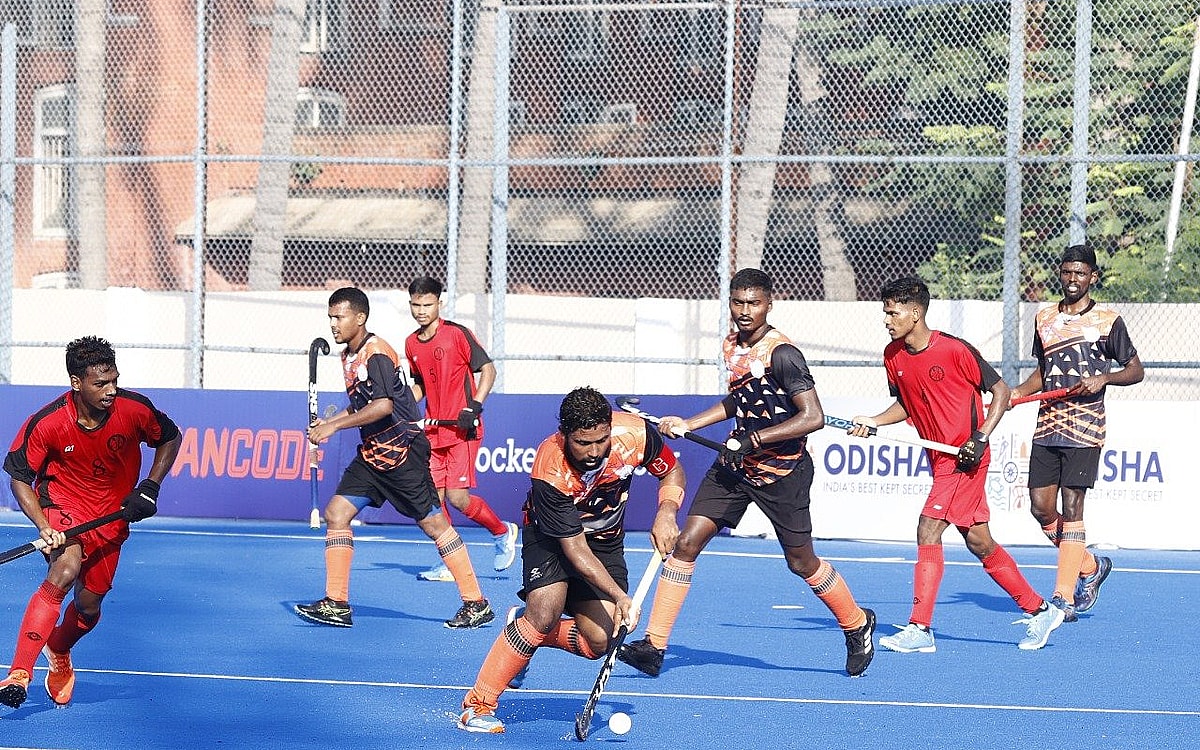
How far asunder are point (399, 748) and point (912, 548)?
295 inches

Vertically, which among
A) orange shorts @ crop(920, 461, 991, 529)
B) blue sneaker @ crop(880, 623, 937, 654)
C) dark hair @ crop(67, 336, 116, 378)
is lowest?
blue sneaker @ crop(880, 623, 937, 654)

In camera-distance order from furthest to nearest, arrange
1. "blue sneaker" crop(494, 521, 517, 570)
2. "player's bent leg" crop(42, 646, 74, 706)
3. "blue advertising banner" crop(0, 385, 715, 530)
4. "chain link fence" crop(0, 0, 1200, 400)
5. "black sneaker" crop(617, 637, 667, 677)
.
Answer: "chain link fence" crop(0, 0, 1200, 400)
"blue advertising banner" crop(0, 385, 715, 530)
"blue sneaker" crop(494, 521, 517, 570)
"black sneaker" crop(617, 637, 667, 677)
"player's bent leg" crop(42, 646, 74, 706)

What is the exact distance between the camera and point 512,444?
14055mm

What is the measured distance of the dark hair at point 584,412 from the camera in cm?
610

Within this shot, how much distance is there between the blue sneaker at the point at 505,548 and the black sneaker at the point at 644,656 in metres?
3.84

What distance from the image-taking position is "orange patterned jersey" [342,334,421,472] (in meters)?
9.17

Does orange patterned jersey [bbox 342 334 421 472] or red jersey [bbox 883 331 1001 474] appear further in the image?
orange patterned jersey [bbox 342 334 421 472]

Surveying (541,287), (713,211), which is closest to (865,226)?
(713,211)

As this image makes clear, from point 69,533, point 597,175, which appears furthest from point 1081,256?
point 597,175

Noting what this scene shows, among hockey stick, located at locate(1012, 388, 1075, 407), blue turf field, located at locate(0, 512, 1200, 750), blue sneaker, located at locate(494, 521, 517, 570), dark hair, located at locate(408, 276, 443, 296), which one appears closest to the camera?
blue turf field, located at locate(0, 512, 1200, 750)

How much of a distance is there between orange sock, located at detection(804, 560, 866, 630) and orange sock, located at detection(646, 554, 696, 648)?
0.61 m

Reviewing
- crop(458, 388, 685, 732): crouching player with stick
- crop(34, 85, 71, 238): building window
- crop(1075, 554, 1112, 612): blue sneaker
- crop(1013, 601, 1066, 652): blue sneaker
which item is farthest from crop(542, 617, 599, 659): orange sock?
crop(34, 85, 71, 238): building window

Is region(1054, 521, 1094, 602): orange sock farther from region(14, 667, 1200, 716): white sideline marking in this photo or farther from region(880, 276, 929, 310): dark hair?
region(14, 667, 1200, 716): white sideline marking

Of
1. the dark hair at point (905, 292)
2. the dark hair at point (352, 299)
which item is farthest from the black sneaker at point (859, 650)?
the dark hair at point (352, 299)
